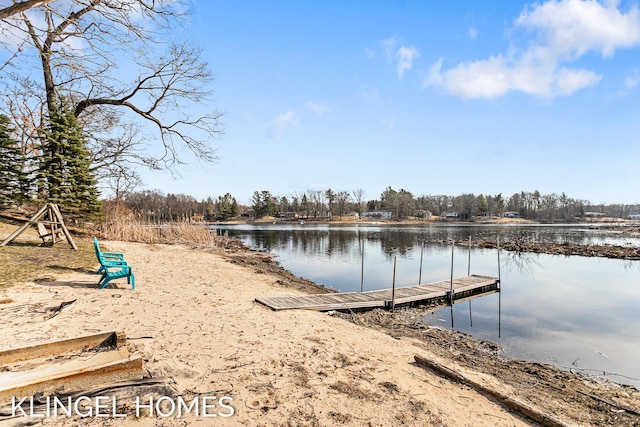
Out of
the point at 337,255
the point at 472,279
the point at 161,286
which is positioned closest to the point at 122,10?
the point at 161,286

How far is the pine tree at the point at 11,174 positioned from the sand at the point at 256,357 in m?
13.1

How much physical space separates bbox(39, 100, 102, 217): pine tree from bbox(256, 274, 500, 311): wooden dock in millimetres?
13650

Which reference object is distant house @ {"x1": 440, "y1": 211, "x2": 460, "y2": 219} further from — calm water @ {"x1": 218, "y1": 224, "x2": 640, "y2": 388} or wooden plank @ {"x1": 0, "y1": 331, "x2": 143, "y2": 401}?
wooden plank @ {"x1": 0, "y1": 331, "x2": 143, "y2": 401}

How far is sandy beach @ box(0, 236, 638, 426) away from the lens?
11.2 ft

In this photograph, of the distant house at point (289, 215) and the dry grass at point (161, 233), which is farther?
the distant house at point (289, 215)

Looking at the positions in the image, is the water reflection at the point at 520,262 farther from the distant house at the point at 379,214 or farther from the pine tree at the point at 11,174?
the distant house at the point at 379,214

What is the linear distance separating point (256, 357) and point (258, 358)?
0.13 feet

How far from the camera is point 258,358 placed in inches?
180

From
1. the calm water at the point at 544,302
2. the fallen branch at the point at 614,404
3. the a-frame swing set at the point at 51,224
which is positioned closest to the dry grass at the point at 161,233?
the calm water at the point at 544,302

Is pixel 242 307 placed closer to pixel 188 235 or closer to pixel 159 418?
pixel 159 418

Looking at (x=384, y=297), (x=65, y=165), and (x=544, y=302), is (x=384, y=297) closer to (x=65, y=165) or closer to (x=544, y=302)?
(x=544, y=302)

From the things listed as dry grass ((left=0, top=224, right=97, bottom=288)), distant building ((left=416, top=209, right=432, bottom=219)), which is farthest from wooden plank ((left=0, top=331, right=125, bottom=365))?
distant building ((left=416, top=209, right=432, bottom=219))

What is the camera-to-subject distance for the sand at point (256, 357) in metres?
3.43

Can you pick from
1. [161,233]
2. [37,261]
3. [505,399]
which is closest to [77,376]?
[505,399]
